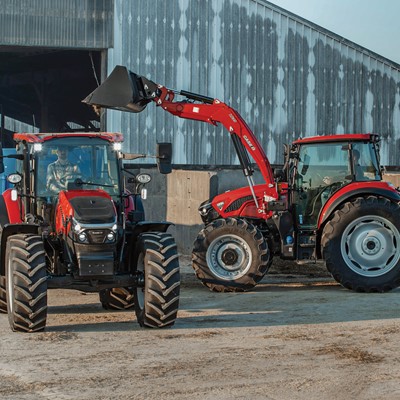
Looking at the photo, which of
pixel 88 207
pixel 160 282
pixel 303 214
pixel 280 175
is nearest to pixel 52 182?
pixel 88 207

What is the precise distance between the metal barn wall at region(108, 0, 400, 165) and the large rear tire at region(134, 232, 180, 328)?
13.1 meters

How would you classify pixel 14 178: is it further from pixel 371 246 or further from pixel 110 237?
pixel 371 246

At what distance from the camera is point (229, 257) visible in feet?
46.6

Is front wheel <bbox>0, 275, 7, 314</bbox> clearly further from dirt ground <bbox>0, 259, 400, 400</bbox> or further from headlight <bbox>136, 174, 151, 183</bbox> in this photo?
headlight <bbox>136, 174, 151, 183</bbox>

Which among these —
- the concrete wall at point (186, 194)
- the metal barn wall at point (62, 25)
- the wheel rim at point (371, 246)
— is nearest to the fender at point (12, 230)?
the wheel rim at point (371, 246)

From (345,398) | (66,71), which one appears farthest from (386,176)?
(66,71)

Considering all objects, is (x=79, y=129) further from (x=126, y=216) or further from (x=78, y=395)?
(x=78, y=395)

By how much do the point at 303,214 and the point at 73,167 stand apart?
4211 millimetres

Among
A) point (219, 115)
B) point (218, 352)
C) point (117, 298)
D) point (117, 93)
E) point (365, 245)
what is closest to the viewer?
point (218, 352)

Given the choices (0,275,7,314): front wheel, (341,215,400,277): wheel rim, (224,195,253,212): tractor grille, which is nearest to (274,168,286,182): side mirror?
(224,195,253,212): tractor grille

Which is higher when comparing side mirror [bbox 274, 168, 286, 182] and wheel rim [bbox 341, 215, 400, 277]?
side mirror [bbox 274, 168, 286, 182]

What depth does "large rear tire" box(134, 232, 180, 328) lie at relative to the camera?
10.4 m

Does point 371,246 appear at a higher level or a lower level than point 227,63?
lower

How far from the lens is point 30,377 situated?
8.19 m
